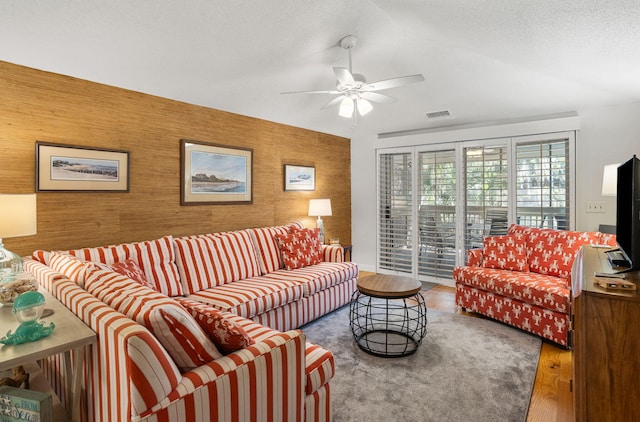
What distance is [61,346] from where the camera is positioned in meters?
1.23

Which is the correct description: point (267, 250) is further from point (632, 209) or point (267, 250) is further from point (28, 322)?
point (632, 209)

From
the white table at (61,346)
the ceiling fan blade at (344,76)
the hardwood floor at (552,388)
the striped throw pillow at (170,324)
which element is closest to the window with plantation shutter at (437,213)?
the hardwood floor at (552,388)

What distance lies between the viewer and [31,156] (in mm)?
2562

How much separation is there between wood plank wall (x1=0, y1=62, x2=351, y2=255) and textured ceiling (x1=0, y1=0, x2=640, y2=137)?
142 mm

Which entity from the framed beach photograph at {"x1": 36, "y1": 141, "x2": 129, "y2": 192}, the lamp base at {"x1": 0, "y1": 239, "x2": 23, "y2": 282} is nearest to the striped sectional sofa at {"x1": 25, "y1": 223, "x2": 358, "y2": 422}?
the lamp base at {"x1": 0, "y1": 239, "x2": 23, "y2": 282}

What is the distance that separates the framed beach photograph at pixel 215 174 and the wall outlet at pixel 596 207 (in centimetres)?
394

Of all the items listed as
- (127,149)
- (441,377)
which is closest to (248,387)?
(441,377)

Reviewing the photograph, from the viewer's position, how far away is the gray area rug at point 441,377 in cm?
206

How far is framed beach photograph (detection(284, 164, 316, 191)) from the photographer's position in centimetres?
471

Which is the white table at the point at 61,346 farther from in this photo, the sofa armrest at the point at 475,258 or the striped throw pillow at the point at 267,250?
the sofa armrest at the point at 475,258

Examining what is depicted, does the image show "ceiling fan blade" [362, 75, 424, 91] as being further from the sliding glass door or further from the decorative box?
the decorative box

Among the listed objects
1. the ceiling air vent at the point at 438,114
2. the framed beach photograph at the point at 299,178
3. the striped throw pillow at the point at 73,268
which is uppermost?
the ceiling air vent at the point at 438,114

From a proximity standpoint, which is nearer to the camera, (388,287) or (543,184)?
(388,287)

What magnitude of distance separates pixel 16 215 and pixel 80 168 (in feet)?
3.03
